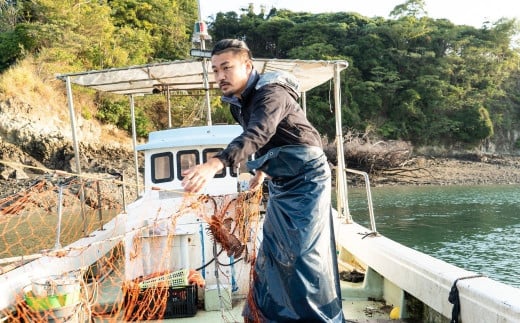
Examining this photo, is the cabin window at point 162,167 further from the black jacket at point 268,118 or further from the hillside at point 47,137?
the hillside at point 47,137

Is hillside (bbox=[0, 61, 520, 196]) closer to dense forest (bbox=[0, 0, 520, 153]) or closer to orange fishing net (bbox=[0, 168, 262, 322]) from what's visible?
dense forest (bbox=[0, 0, 520, 153])

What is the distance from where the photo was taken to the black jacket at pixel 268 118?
Result: 1.84 metres

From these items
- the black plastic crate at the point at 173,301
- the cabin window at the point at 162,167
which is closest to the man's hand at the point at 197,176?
the black plastic crate at the point at 173,301

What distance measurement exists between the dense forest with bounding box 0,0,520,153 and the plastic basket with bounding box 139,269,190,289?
2816 centimetres

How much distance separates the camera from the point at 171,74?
7.09 meters

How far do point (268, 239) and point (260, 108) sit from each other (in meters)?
0.72

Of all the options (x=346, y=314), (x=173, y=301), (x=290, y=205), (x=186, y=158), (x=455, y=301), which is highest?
(x=290, y=205)

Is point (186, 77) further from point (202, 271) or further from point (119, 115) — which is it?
point (119, 115)

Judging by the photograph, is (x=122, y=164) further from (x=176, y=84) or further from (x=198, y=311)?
(x=198, y=311)

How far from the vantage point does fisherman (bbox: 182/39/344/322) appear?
216cm

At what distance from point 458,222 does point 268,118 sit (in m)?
18.6

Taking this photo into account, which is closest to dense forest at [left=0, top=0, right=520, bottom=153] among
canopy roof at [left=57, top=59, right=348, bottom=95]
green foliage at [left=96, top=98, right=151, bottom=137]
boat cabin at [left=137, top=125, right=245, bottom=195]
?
green foliage at [left=96, top=98, right=151, bottom=137]

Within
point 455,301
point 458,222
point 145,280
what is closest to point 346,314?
point 455,301

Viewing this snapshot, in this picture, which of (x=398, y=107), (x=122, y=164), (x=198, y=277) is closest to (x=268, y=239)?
(x=198, y=277)
